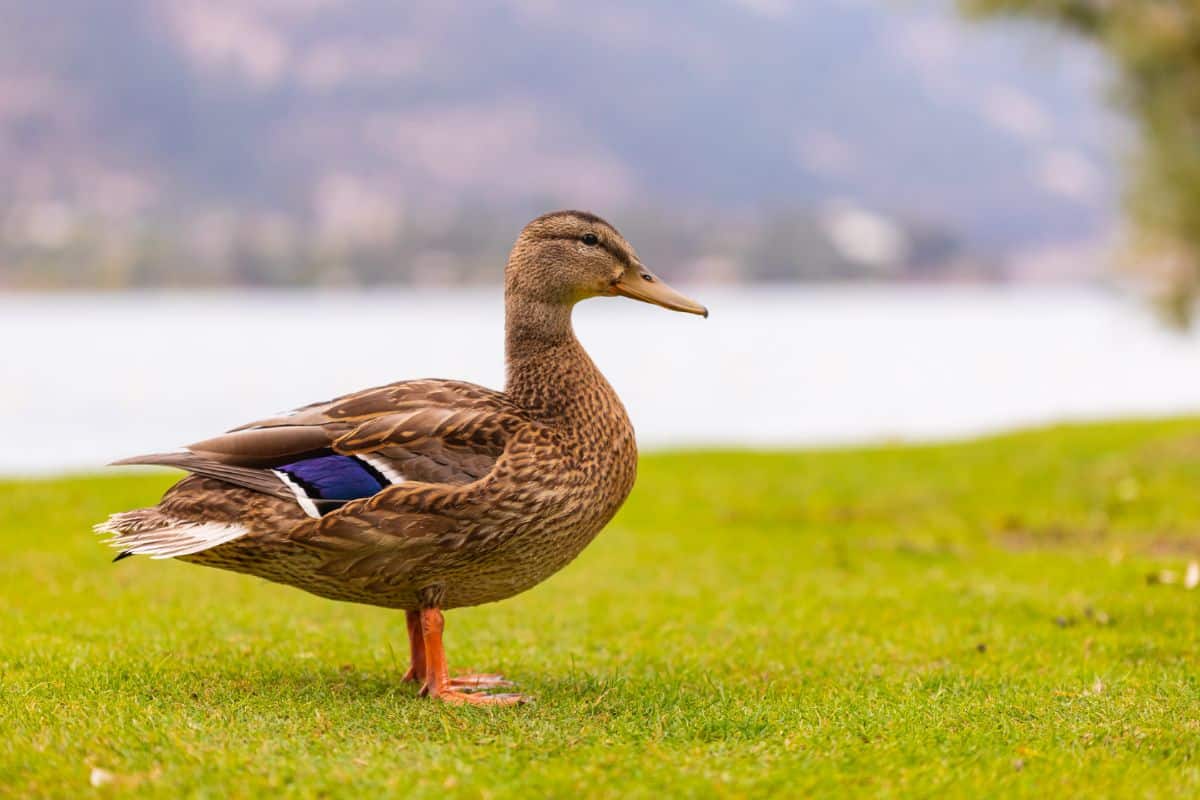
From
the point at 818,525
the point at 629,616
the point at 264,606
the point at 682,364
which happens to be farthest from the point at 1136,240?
the point at 682,364

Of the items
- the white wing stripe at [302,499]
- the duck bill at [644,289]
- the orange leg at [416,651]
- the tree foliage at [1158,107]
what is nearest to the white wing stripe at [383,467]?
the white wing stripe at [302,499]

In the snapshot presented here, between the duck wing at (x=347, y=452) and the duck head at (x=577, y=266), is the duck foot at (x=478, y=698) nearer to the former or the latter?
the duck wing at (x=347, y=452)

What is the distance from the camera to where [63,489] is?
1302 cm

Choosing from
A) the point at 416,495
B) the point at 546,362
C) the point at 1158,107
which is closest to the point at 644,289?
the point at 546,362

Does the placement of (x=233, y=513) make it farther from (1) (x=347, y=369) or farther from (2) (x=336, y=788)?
(1) (x=347, y=369)

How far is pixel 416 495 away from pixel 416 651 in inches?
40.1

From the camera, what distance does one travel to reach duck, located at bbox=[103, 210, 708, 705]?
4895 millimetres

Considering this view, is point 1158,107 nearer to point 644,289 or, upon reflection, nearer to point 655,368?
point 644,289

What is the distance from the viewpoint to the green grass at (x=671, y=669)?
4059 millimetres

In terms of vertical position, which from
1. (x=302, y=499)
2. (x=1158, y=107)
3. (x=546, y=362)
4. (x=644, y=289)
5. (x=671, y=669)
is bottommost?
(x=671, y=669)

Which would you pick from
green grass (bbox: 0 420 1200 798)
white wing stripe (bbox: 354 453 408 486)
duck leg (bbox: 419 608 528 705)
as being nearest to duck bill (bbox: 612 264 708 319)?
white wing stripe (bbox: 354 453 408 486)

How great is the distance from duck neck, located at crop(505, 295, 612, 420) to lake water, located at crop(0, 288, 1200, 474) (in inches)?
353

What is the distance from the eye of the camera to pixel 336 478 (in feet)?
16.2

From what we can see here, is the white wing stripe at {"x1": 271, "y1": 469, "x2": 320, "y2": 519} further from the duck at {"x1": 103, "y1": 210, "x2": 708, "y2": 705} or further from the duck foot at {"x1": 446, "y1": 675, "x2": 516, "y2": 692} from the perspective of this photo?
the duck foot at {"x1": 446, "y1": 675, "x2": 516, "y2": 692}
